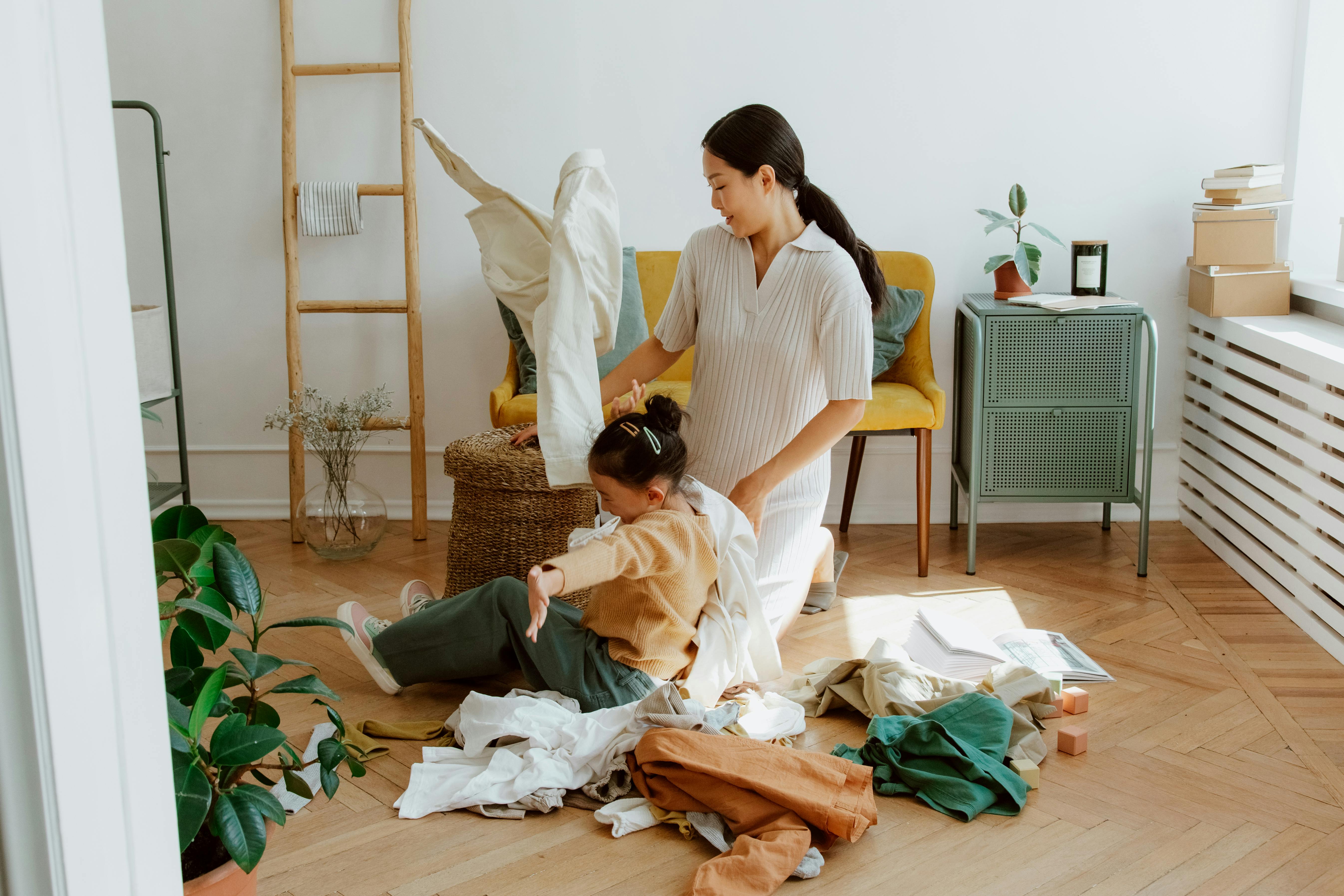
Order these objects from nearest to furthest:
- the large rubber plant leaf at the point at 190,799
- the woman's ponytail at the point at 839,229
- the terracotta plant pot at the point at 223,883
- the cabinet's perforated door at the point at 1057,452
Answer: the large rubber plant leaf at the point at 190,799 → the terracotta plant pot at the point at 223,883 → the woman's ponytail at the point at 839,229 → the cabinet's perforated door at the point at 1057,452

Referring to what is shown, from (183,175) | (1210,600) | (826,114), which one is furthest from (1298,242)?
(183,175)

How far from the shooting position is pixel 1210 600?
9.68 ft

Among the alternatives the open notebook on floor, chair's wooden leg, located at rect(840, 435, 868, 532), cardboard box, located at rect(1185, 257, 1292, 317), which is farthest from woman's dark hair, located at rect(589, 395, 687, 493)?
cardboard box, located at rect(1185, 257, 1292, 317)

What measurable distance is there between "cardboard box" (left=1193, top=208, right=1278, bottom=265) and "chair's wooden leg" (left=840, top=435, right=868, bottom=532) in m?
1.17

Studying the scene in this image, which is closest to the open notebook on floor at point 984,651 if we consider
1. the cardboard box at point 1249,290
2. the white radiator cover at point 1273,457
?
the white radiator cover at point 1273,457

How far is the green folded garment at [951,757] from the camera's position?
187cm

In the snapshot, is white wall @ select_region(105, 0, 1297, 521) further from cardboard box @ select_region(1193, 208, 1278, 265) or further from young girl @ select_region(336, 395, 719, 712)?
young girl @ select_region(336, 395, 719, 712)

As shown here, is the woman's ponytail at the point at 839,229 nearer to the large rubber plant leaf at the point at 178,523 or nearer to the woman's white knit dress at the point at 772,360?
the woman's white knit dress at the point at 772,360

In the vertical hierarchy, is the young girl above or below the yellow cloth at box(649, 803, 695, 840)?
above

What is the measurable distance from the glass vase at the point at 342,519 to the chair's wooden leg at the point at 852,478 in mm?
1472

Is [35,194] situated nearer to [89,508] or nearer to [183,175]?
[89,508]

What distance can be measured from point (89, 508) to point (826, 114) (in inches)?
123

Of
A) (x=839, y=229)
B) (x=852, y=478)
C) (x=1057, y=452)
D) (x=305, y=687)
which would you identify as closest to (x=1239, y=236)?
(x=1057, y=452)

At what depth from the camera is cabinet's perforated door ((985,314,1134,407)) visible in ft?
10.4
